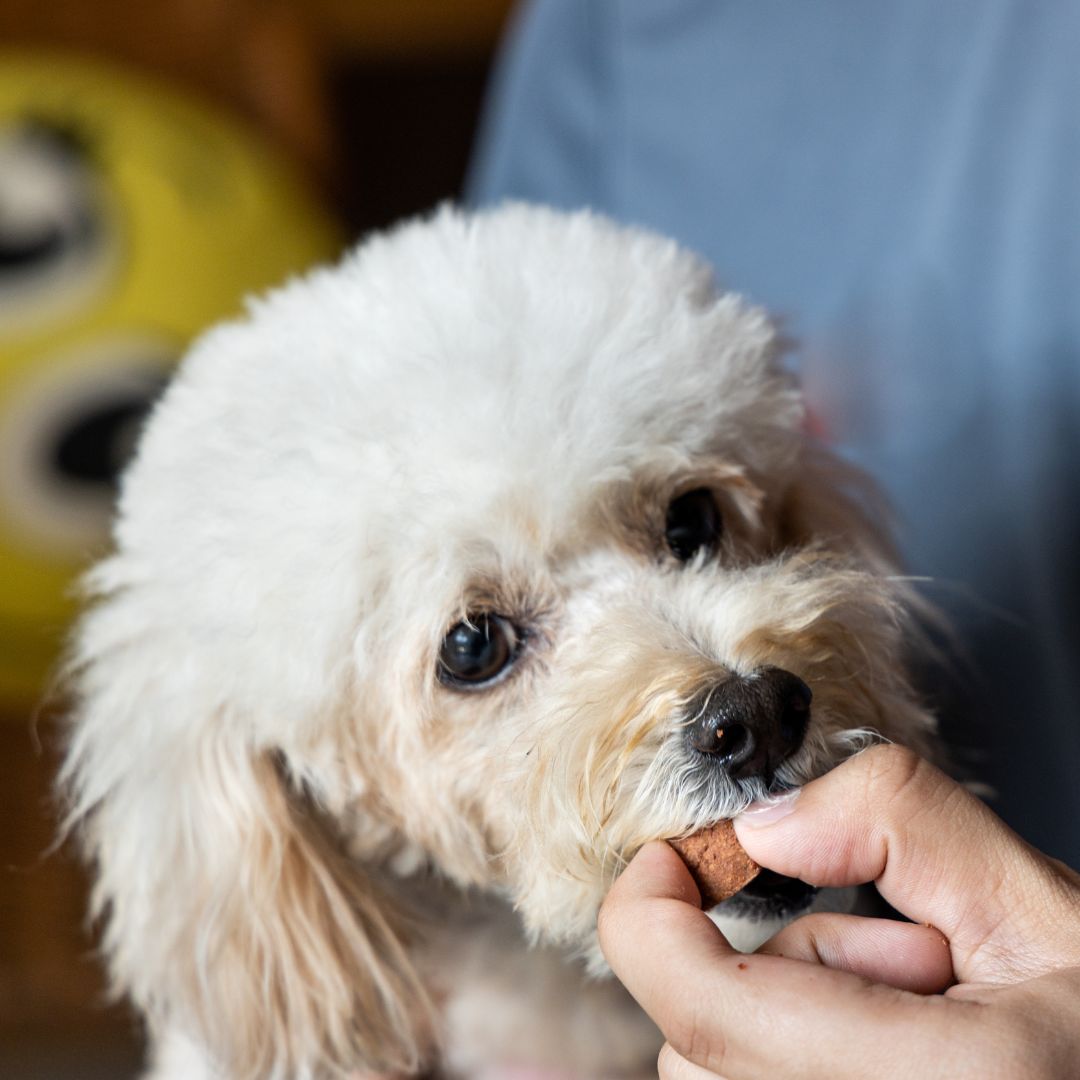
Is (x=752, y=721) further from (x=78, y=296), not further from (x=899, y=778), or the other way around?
(x=78, y=296)

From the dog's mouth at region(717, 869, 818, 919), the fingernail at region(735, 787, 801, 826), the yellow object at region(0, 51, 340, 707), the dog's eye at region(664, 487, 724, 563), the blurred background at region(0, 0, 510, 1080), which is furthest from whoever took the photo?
the yellow object at region(0, 51, 340, 707)

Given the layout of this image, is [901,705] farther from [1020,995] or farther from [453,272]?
[453,272]

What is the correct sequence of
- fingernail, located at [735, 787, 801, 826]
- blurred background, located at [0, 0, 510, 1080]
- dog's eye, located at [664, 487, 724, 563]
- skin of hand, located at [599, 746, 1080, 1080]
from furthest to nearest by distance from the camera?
blurred background, located at [0, 0, 510, 1080]
dog's eye, located at [664, 487, 724, 563]
fingernail, located at [735, 787, 801, 826]
skin of hand, located at [599, 746, 1080, 1080]

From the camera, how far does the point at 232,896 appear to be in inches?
34.3

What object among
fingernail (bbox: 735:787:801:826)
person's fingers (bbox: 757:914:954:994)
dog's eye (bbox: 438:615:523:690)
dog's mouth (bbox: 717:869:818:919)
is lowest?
dog's mouth (bbox: 717:869:818:919)

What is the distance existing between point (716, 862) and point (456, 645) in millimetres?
243

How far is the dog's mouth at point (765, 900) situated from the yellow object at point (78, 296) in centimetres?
116

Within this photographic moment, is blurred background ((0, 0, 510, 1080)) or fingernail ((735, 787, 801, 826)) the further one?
blurred background ((0, 0, 510, 1080))

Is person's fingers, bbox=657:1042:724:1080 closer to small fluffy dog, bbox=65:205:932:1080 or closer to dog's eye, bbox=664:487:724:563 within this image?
small fluffy dog, bbox=65:205:932:1080

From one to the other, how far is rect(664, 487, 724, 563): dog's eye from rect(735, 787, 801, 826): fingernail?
24cm

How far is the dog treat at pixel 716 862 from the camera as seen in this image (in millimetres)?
629

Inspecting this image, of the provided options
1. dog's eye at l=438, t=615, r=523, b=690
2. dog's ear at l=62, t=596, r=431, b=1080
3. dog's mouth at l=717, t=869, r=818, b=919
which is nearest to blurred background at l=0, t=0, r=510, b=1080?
dog's ear at l=62, t=596, r=431, b=1080

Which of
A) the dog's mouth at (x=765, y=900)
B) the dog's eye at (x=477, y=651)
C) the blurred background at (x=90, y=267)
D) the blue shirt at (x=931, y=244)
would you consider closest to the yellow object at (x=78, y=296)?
the blurred background at (x=90, y=267)

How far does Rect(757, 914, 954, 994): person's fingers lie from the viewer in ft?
1.80
